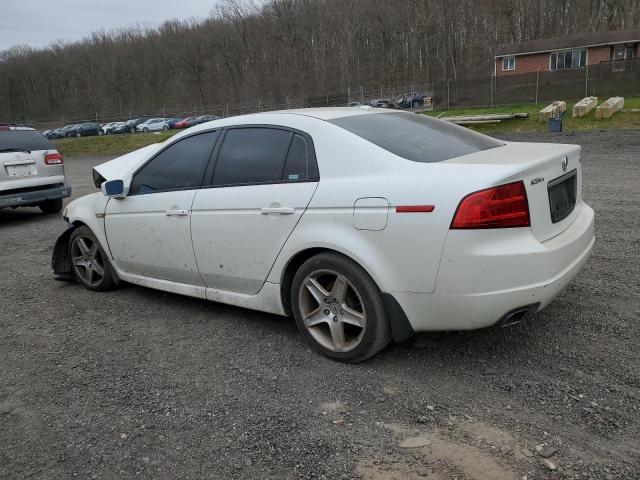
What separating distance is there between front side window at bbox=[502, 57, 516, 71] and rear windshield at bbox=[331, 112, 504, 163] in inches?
1579

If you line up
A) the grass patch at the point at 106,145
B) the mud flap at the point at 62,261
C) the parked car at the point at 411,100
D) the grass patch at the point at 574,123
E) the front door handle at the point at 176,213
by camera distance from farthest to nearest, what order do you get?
the parked car at the point at 411,100 < the grass patch at the point at 106,145 < the grass patch at the point at 574,123 < the mud flap at the point at 62,261 < the front door handle at the point at 176,213

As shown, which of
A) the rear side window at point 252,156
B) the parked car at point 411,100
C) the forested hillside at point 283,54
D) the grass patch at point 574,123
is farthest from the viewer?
the forested hillside at point 283,54

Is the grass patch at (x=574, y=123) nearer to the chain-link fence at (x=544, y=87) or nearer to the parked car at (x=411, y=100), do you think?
the chain-link fence at (x=544, y=87)

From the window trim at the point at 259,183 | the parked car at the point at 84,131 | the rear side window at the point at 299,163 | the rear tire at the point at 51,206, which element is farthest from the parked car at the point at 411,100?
the rear side window at the point at 299,163

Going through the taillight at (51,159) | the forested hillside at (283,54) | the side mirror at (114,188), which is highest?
the forested hillside at (283,54)

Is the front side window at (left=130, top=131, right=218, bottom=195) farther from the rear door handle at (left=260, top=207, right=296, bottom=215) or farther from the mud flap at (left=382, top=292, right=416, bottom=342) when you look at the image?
the mud flap at (left=382, top=292, right=416, bottom=342)

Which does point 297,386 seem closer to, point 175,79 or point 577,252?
point 577,252

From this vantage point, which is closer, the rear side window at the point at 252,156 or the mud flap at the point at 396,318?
the mud flap at the point at 396,318

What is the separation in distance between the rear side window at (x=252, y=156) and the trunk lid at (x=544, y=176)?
1.21m

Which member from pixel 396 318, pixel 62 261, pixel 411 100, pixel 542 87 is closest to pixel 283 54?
pixel 411 100

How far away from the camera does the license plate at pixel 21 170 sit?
9.48 meters

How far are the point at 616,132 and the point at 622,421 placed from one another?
680 inches

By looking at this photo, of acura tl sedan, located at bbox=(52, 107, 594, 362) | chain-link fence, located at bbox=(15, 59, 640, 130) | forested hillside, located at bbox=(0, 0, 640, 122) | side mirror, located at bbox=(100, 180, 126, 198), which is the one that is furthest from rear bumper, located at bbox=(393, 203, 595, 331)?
forested hillside, located at bbox=(0, 0, 640, 122)

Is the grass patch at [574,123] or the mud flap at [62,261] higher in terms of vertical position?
the grass patch at [574,123]
